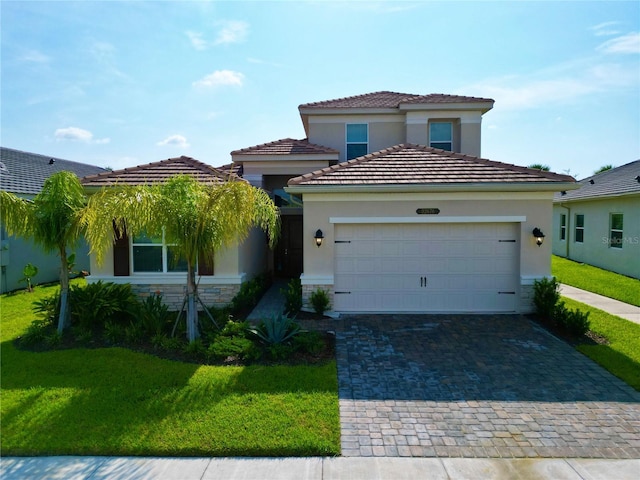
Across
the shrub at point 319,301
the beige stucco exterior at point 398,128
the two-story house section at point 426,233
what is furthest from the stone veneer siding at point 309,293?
the beige stucco exterior at point 398,128

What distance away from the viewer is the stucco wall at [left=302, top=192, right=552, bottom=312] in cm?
965

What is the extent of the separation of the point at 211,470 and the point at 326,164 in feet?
36.4

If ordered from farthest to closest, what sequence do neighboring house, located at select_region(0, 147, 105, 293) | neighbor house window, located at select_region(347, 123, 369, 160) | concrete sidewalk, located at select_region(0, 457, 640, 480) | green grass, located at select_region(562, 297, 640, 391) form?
1. neighbor house window, located at select_region(347, 123, 369, 160)
2. neighboring house, located at select_region(0, 147, 105, 293)
3. green grass, located at select_region(562, 297, 640, 391)
4. concrete sidewalk, located at select_region(0, 457, 640, 480)

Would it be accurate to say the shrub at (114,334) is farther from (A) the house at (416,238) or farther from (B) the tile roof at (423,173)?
(B) the tile roof at (423,173)

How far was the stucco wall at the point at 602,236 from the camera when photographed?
51.2 feet

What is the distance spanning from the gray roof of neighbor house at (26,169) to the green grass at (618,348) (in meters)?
18.0

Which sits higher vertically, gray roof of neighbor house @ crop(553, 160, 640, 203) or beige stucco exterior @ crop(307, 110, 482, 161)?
beige stucco exterior @ crop(307, 110, 482, 161)

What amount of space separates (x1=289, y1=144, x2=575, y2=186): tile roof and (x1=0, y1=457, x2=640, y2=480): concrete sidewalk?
6.46 metres

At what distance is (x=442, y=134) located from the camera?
15820 millimetres

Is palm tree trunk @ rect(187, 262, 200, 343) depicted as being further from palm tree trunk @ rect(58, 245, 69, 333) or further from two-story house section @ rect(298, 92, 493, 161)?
two-story house section @ rect(298, 92, 493, 161)

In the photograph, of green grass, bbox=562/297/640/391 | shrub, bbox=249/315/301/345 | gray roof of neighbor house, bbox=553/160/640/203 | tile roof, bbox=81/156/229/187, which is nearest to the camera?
green grass, bbox=562/297/640/391

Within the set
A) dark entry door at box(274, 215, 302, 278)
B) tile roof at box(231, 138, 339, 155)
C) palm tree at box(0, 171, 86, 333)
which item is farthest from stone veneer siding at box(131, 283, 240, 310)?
tile roof at box(231, 138, 339, 155)

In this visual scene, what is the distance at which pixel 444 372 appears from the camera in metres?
6.59

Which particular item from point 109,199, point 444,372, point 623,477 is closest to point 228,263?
point 109,199
